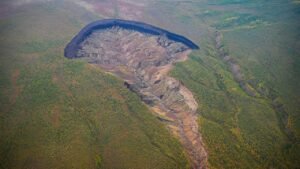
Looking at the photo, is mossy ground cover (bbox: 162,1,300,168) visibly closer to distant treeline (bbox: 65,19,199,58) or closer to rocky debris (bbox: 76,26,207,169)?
rocky debris (bbox: 76,26,207,169)

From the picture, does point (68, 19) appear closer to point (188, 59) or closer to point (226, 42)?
point (188, 59)

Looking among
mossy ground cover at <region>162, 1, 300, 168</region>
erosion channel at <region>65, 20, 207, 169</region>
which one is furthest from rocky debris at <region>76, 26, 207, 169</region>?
mossy ground cover at <region>162, 1, 300, 168</region>

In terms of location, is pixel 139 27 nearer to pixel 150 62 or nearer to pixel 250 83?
pixel 150 62

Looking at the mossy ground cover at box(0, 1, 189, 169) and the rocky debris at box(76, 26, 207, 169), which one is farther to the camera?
the rocky debris at box(76, 26, 207, 169)

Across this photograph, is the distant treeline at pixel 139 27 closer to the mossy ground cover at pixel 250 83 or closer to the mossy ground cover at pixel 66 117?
the mossy ground cover at pixel 250 83

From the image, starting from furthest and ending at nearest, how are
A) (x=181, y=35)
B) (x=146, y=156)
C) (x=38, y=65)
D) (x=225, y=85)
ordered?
(x=181, y=35)
(x=225, y=85)
(x=38, y=65)
(x=146, y=156)

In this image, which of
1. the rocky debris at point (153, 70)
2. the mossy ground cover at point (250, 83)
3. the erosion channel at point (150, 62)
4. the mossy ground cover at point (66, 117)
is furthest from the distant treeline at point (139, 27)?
the mossy ground cover at point (66, 117)

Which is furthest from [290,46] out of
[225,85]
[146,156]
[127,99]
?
[146,156]
